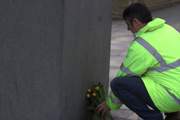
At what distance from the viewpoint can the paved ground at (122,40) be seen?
19.3 ft

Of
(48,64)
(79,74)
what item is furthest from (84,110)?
(48,64)

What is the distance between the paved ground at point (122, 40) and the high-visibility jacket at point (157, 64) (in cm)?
109

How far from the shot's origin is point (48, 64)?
4660mm

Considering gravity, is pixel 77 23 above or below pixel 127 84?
above

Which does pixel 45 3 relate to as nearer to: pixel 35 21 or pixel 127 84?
pixel 35 21

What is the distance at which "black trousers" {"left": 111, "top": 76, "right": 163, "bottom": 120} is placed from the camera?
15.6 ft

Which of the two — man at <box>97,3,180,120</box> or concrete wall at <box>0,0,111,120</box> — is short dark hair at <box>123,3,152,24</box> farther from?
concrete wall at <box>0,0,111,120</box>

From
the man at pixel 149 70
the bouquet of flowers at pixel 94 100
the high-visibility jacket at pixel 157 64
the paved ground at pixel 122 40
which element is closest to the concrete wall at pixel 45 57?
the bouquet of flowers at pixel 94 100

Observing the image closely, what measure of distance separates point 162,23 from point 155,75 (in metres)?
0.50

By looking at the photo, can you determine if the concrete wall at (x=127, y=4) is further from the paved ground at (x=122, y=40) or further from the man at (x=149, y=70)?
the man at (x=149, y=70)

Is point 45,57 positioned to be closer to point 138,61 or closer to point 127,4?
point 138,61

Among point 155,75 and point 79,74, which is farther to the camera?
point 79,74

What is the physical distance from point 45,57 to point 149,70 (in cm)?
94

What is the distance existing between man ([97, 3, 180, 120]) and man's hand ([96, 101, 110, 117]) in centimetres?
24
